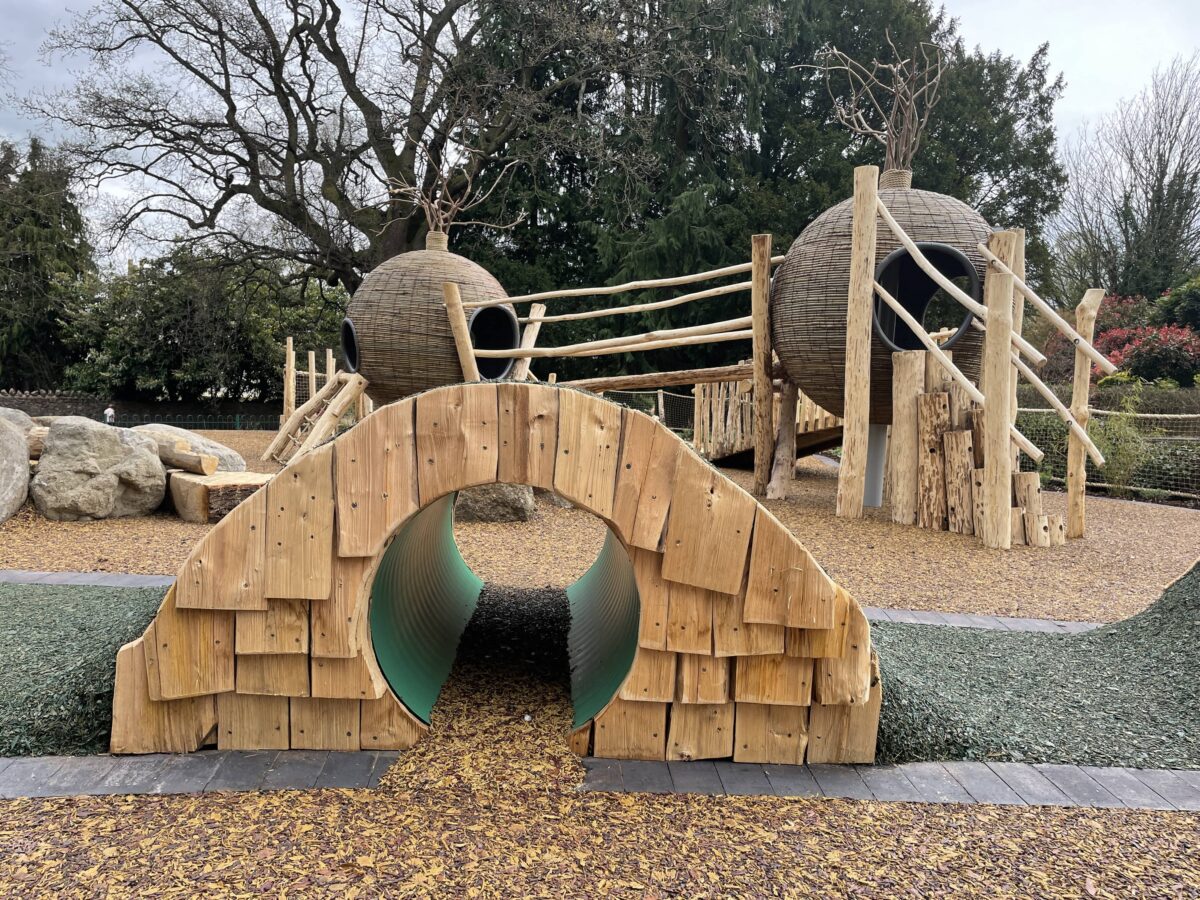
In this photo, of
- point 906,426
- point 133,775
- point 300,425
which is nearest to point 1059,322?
point 906,426

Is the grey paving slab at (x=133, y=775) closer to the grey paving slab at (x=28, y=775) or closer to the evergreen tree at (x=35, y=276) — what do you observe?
the grey paving slab at (x=28, y=775)

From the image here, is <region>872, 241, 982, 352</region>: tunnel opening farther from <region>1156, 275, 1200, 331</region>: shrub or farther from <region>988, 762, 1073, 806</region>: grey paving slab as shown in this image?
<region>1156, 275, 1200, 331</region>: shrub

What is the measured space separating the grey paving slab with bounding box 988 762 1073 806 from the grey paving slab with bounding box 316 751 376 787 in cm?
219

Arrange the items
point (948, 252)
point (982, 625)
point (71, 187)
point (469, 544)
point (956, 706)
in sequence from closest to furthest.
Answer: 1. point (956, 706)
2. point (982, 625)
3. point (469, 544)
4. point (948, 252)
5. point (71, 187)

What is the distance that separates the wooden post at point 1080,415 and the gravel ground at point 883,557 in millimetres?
282

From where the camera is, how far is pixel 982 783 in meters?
2.64

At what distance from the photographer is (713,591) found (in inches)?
103

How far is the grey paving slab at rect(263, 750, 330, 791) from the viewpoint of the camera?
2.49 m

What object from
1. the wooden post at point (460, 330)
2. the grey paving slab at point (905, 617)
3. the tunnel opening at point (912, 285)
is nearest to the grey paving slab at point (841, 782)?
the grey paving slab at point (905, 617)

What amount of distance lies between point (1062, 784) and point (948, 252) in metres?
6.03

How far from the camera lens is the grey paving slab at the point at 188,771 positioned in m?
2.45

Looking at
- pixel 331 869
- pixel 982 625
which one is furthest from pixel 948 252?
pixel 331 869

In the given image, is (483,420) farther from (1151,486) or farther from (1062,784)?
(1151,486)

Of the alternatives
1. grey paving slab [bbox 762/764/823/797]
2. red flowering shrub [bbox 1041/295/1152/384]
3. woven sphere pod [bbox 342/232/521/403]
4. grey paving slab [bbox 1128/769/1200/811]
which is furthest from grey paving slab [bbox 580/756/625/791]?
red flowering shrub [bbox 1041/295/1152/384]
